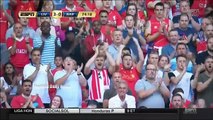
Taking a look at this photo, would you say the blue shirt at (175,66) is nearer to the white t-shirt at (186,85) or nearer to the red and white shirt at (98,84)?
the white t-shirt at (186,85)

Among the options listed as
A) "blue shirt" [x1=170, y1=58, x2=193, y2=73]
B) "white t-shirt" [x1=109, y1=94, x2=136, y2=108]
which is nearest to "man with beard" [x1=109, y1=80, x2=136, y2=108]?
"white t-shirt" [x1=109, y1=94, x2=136, y2=108]

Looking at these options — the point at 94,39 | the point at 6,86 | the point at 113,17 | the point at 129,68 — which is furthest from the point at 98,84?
the point at 6,86

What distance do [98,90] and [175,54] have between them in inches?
49.9

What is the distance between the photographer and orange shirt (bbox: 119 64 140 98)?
7.02m

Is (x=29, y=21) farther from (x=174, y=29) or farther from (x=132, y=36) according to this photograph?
(x=174, y=29)

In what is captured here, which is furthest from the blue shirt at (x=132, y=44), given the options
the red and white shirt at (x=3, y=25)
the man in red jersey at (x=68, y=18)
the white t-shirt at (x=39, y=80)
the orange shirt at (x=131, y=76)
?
the red and white shirt at (x=3, y=25)

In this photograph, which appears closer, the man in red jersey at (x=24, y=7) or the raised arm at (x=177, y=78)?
the raised arm at (x=177, y=78)

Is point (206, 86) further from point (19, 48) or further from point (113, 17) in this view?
point (19, 48)

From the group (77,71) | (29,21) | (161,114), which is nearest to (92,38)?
(77,71)

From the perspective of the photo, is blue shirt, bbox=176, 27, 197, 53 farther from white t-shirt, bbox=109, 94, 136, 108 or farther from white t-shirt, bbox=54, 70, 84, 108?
white t-shirt, bbox=54, 70, 84, 108

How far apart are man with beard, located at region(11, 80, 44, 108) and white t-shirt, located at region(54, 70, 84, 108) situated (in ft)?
1.09

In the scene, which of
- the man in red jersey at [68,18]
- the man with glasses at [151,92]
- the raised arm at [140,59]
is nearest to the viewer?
the man with glasses at [151,92]

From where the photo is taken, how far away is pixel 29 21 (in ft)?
23.7

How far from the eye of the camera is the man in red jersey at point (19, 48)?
7156mm
